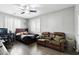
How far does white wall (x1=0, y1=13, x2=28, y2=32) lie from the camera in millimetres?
2273

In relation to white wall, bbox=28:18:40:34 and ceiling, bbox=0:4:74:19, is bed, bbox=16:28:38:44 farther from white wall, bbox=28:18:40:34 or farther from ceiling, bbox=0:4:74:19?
ceiling, bbox=0:4:74:19

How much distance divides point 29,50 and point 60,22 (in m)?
0.92

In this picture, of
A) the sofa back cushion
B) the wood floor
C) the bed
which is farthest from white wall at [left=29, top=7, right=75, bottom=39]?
the wood floor

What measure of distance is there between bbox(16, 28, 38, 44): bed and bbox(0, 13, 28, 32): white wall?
0.09 m

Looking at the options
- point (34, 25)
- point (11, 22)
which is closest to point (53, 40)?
point (34, 25)

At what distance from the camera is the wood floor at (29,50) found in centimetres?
226

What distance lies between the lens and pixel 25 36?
241 cm

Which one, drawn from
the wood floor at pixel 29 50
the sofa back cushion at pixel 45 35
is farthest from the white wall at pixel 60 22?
the wood floor at pixel 29 50

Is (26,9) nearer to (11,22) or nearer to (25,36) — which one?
(11,22)

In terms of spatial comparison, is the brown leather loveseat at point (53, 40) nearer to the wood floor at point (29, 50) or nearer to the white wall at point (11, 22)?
the wood floor at point (29, 50)

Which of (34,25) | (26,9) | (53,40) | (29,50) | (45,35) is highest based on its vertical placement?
(26,9)

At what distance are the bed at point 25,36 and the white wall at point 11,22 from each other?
95 mm
